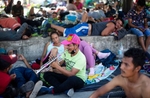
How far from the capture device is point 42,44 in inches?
222

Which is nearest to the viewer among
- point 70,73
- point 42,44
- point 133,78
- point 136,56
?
point 136,56

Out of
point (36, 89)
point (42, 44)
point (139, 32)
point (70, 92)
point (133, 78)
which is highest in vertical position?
point (133, 78)

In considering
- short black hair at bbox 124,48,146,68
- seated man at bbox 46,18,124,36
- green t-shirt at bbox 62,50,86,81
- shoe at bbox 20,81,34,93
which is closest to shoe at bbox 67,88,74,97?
green t-shirt at bbox 62,50,86,81

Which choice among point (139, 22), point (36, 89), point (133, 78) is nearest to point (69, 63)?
point (36, 89)

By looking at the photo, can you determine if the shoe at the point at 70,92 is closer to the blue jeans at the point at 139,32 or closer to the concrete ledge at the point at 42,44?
the concrete ledge at the point at 42,44

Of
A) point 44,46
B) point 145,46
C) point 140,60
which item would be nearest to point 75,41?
point 140,60

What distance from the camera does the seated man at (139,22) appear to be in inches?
232

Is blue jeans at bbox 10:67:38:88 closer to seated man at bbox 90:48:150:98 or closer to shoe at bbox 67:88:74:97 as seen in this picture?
shoe at bbox 67:88:74:97

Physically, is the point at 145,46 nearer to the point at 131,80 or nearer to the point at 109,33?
the point at 109,33

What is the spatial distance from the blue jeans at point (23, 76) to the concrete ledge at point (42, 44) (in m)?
1.34

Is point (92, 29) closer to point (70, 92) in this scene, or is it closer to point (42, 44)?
point (42, 44)

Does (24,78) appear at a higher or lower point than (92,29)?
lower

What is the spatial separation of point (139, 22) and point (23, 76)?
346cm

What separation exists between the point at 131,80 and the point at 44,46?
3097mm
